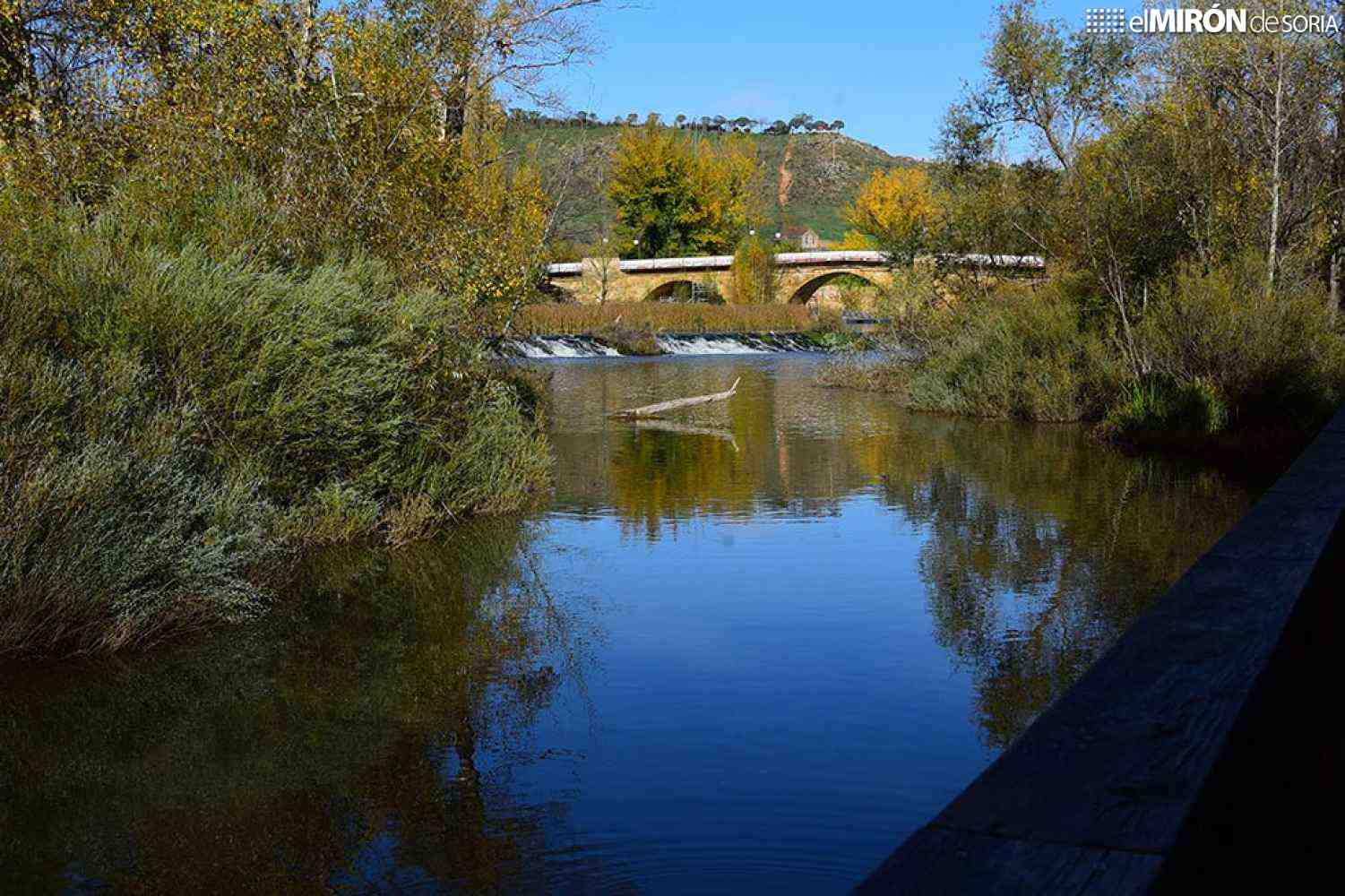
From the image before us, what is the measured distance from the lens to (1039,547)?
11906mm

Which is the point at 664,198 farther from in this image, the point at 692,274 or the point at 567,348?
the point at 567,348

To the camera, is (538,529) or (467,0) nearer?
(538,529)

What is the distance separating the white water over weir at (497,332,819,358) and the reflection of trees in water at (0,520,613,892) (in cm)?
3260

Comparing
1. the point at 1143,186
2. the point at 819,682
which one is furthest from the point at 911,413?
the point at 819,682

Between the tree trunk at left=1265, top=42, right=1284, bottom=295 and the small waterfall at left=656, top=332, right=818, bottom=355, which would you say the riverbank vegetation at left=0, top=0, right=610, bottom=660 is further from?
the small waterfall at left=656, top=332, right=818, bottom=355

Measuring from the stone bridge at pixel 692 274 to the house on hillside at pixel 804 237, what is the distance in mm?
37975

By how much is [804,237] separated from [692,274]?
148ft

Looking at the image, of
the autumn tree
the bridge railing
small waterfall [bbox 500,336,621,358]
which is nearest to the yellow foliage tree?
the bridge railing

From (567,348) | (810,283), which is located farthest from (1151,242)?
(810,283)

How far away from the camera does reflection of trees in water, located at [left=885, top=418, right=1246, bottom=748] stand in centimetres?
814

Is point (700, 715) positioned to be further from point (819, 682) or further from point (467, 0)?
point (467, 0)

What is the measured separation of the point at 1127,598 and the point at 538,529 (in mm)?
5335

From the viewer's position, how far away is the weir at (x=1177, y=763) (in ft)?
6.34

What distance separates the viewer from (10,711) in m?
7.05
